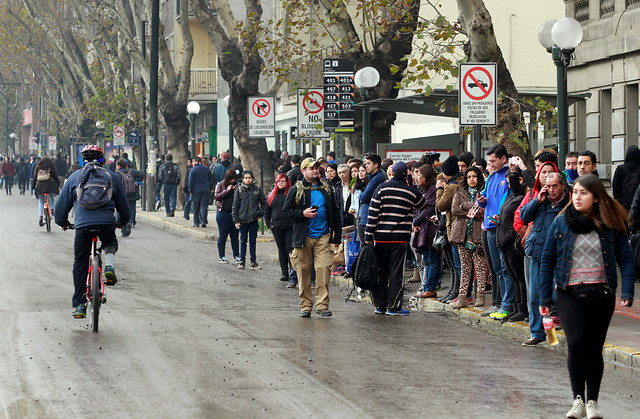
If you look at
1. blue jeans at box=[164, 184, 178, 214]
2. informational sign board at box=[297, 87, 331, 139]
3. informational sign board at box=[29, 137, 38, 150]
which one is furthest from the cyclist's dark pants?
informational sign board at box=[29, 137, 38, 150]

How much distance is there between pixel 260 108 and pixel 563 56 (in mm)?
12296

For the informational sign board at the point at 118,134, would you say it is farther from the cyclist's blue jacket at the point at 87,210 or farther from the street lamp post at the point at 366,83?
the cyclist's blue jacket at the point at 87,210

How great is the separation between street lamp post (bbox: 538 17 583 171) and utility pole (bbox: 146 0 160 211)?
23.3 metres

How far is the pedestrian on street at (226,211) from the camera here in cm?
2109

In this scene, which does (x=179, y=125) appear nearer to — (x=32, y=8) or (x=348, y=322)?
(x=32, y=8)

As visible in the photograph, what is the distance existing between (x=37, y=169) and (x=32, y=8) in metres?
25.9

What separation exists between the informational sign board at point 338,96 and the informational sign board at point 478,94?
6.67 metres

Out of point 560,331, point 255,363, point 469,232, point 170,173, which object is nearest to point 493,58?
point 469,232

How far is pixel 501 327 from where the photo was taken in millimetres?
12820

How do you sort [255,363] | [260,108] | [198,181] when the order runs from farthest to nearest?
[198,181] → [260,108] → [255,363]

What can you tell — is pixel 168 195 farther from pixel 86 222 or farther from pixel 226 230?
pixel 86 222

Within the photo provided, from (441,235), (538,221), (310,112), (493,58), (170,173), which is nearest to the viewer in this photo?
(538,221)

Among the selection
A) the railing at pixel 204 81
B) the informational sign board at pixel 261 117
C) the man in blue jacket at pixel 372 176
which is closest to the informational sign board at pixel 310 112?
the informational sign board at pixel 261 117

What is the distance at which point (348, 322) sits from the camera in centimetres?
1328
